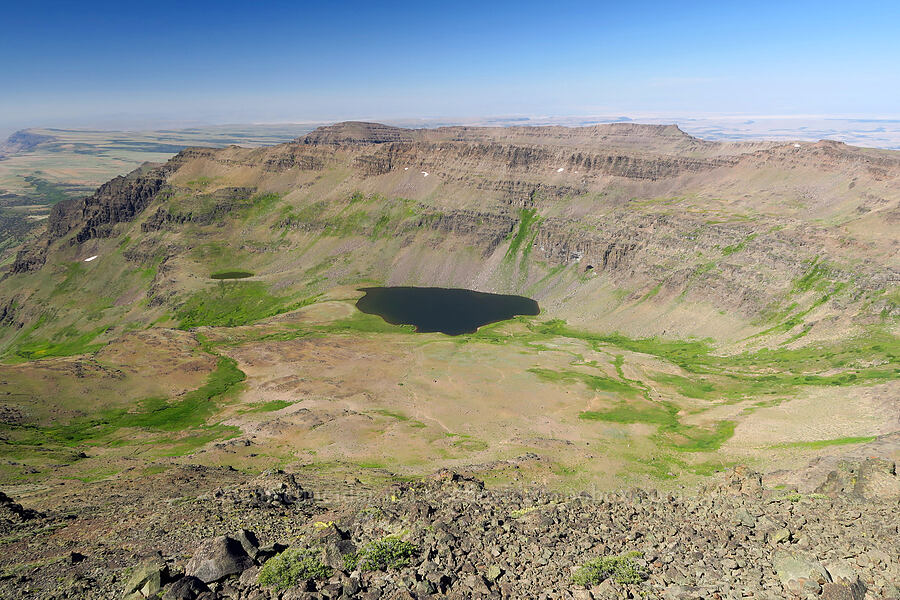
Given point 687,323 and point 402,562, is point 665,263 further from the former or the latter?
point 402,562

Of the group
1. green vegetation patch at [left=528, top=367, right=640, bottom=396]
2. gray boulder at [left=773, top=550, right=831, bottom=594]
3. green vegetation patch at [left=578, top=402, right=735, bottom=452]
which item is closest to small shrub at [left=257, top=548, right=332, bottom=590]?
gray boulder at [left=773, top=550, right=831, bottom=594]

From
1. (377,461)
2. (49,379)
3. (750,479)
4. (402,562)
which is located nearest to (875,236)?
(750,479)

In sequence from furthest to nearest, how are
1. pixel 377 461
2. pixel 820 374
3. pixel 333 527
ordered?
pixel 820 374
pixel 377 461
pixel 333 527

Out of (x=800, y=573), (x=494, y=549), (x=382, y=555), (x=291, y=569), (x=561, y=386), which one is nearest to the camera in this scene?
(x=800, y=573)

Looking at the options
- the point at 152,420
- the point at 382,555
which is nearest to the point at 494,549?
the point at 382,555

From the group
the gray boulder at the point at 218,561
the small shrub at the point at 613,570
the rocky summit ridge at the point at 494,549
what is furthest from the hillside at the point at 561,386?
the gray boulder at the point at 218,561

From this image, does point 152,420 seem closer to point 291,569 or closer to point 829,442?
point 291,569
